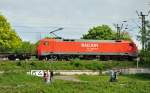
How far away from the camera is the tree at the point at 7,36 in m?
99.1

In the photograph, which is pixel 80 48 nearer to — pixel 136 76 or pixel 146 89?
pixel 136 76

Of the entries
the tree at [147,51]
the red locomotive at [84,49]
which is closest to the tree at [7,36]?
the red locomotive at [84,49]

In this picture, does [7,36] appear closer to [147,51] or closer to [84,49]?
[84,49]

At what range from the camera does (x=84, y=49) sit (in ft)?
243

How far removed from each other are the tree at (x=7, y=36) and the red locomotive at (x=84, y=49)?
27.3 metres

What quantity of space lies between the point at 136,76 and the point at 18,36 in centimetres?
4424

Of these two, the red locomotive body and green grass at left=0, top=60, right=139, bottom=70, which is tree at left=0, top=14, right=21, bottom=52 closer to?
the red locomotive body

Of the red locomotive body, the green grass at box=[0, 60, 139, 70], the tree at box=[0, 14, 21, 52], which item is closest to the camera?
the green grass at box=[0, 60, 139, 70]

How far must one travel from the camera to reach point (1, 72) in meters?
58.3

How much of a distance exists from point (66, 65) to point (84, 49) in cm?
839

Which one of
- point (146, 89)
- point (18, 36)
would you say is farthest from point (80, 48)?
point (146, 89)

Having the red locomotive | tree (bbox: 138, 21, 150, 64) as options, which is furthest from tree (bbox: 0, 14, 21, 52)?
tree (bbox: 138, 21, 150, 64)

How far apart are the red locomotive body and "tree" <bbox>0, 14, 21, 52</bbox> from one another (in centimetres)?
2732

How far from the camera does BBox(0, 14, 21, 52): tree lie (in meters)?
99.1
